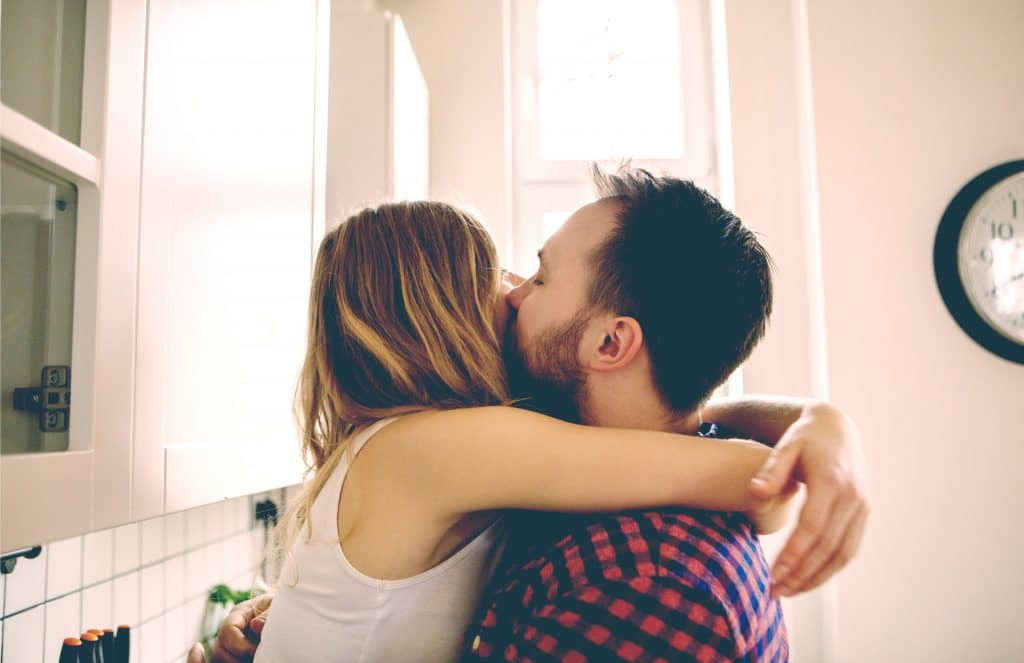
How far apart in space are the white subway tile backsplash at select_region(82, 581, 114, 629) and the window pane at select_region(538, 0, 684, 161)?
1941mm

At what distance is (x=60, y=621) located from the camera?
4.09 feet

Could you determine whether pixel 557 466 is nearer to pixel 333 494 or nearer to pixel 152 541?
pixel 333 494

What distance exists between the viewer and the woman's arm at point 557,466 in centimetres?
78

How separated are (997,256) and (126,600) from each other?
2460mm

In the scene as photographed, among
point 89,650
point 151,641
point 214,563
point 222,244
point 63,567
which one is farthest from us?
point 214,563

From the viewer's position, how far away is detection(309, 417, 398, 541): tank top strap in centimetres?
86

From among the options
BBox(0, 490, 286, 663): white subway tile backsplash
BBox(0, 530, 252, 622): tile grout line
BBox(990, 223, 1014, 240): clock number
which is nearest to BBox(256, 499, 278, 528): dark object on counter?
BBox(0, 490, 286, 663): white subway tile backsplash

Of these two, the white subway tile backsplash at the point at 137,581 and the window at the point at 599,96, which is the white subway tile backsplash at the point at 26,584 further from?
the window at the point at 599,96

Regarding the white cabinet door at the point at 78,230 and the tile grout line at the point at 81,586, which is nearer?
the white cabinet door at the point at 78,230

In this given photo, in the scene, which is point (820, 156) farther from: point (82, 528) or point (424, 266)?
point (82, 528)

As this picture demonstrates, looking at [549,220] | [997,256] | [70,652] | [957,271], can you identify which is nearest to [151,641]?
[70,652]

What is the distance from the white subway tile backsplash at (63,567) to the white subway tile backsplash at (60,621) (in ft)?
0.06

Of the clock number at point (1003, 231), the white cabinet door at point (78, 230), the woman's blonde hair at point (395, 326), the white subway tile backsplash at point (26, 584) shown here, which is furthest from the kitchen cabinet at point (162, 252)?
the clock number at point (1003, 231)

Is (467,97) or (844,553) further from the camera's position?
(467,97)
